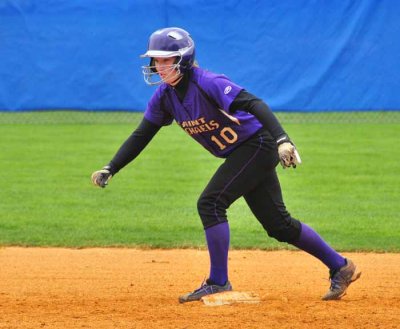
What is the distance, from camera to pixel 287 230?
5.38 metres

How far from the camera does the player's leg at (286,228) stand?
5.34 metres

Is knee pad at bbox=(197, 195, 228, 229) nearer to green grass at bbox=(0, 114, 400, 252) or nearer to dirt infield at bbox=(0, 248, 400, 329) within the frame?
dirt infield at bbox=(0, 248, 400, 329)

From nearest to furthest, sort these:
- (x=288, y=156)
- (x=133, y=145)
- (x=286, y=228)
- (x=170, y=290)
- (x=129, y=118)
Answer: (x=288, y=156), (x=286, y=228), (x=133, y=145), (x=170, y=290), (x=129, y=118)

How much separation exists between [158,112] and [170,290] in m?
1.30

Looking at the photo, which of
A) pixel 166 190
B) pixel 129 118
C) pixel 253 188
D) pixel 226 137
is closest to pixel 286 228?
pixel 253 188

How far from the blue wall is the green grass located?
955 mm

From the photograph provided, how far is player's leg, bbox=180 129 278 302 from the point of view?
5.22 metres

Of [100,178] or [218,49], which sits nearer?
[100,178]

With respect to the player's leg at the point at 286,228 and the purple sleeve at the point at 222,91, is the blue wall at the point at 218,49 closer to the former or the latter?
the player's leg at the point at 286,228

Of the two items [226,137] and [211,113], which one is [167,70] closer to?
[211,113]

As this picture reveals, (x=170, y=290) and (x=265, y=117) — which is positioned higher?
(x=265, y=117)

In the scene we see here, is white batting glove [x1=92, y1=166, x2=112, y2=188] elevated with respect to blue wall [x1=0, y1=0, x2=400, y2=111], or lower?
elevated

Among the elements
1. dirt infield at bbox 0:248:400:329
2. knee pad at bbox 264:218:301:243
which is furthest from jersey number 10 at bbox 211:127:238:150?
dirt infield at bbox 0:248:400:329

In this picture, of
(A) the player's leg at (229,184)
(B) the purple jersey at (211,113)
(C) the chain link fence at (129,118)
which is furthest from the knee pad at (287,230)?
(C) the chain link fence at (129,118)
